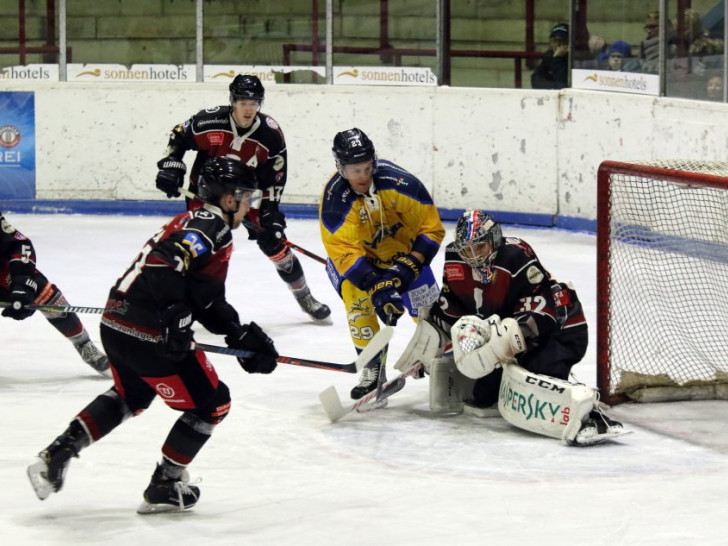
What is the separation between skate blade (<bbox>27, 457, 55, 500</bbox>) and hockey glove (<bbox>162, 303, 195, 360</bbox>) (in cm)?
43

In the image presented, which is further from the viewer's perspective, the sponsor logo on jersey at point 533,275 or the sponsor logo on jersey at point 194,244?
the sponsor logo on jersey at point 533,275

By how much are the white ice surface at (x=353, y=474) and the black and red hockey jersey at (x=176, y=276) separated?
1.75ft

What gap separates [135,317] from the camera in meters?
3.54

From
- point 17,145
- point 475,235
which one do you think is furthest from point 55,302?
point 17,145

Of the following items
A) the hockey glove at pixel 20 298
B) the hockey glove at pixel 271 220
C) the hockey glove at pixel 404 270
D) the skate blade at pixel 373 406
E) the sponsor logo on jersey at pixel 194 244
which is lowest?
the skate blade at pixel 373 406

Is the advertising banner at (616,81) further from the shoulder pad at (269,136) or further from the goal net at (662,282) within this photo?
the shoulder pad at (269,136)

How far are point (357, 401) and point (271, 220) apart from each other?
1689mm

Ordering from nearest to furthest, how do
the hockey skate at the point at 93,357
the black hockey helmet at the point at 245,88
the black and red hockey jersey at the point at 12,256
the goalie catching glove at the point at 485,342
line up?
1. the goalie catching glove at the point at 485,342
2. the black and red hockey jersey at the point at 12,256
3. the hockey skate at the point at 93,357
4. the black hockey helmet at the point at 245,88

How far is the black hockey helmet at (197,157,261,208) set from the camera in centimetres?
353

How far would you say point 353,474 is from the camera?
4.05 meters

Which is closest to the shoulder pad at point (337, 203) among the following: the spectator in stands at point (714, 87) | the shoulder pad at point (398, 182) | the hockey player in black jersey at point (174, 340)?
the shoulder pad at point (398, 182)

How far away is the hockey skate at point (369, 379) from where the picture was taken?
4.87 meters

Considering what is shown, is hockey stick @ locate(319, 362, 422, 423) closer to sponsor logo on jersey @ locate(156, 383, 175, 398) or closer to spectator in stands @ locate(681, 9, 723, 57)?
sponsor logo on jersey @ locate(156, 383, 175, 398)

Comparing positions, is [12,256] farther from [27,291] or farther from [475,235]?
[475,235]
